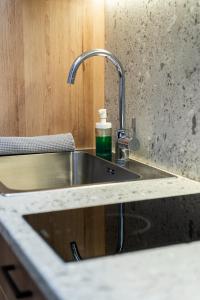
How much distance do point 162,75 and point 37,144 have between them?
515mm

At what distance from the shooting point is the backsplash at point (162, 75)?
1329 mm

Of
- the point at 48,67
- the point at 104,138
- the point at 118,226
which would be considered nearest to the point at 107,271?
the point at 118,226

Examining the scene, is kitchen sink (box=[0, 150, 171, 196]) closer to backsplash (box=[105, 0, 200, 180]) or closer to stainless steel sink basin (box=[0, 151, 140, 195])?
stainless steel sink basin (box=[0, 151, 140, 195])

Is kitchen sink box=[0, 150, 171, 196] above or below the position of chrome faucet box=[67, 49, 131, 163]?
below

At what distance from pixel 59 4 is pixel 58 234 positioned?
1.14 m

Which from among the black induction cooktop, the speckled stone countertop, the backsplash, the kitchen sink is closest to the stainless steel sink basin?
the kitchen sink

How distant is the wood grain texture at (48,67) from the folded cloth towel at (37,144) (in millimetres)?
144

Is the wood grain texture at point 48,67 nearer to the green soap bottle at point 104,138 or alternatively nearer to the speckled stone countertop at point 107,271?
the green soap bottle at point 104,138

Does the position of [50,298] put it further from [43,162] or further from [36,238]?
[43,162]

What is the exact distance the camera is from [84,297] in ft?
2.20

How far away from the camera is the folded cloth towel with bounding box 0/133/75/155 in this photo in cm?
168

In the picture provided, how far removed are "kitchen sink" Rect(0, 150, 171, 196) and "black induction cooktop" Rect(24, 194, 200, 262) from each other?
1.34ft

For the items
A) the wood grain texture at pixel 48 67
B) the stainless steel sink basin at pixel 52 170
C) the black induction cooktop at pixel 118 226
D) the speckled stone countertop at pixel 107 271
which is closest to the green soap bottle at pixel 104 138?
the stainless steel sink basin at pixel 52 170

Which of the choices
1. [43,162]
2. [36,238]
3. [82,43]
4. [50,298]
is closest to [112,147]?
[43,162]
